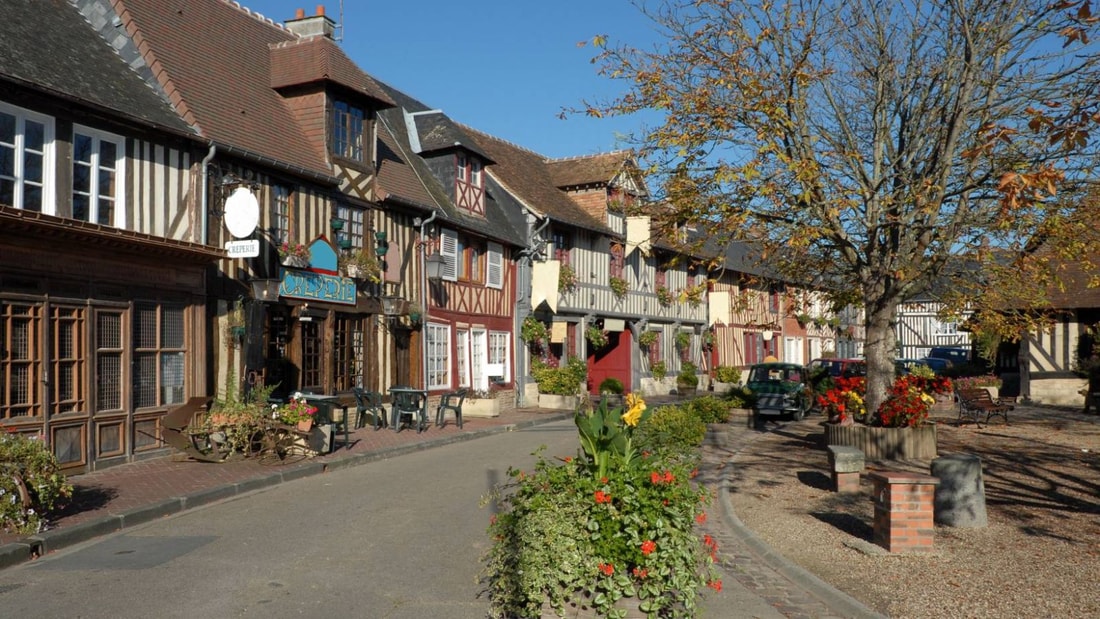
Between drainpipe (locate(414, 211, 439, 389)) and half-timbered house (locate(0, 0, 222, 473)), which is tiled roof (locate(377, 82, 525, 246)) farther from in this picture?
half-timbered house (locate(0, 0, 222, 473))

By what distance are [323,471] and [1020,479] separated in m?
8.98

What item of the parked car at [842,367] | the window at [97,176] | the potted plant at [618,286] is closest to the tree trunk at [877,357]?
the parked car at [842,367]

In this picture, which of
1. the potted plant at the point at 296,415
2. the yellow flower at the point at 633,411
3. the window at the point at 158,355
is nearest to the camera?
the yellow flower at the point at 633,411

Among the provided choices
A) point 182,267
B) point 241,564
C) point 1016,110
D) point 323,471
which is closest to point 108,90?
point 182,267

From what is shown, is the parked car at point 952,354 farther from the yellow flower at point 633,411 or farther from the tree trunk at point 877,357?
the yellow flower at point 633,411

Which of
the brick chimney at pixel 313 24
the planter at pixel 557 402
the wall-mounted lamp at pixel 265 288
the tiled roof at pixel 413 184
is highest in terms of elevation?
the brick chimney at pixel 313 24

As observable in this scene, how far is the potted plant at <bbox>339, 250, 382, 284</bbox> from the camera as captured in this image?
1719 cm

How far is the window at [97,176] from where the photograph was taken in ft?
38.4

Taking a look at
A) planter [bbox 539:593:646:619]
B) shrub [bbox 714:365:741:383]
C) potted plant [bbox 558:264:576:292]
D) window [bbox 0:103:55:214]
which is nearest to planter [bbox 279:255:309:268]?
window [bbox 0:103:55:214]

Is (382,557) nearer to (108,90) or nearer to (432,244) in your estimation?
(108,90)

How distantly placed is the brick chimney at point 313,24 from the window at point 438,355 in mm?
6705

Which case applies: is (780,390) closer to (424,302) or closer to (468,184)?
(424,302)

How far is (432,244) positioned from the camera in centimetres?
2027

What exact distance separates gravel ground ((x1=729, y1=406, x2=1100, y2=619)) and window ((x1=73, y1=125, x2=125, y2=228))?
8.87 m
